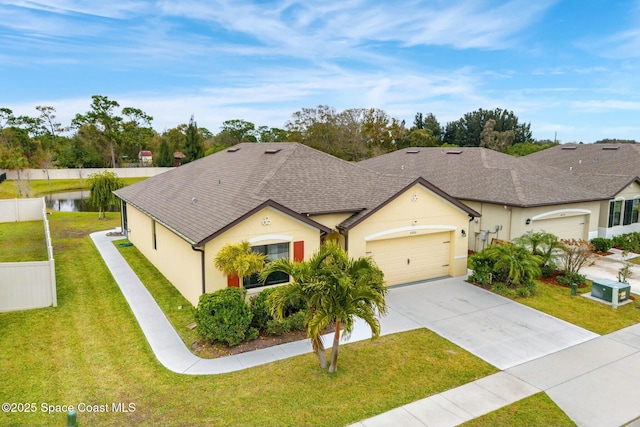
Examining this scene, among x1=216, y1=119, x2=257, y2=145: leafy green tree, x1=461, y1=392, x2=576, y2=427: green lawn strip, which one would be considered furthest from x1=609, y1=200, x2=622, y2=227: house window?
x1=216, y1=119, x2=257, y2=145: leafy green tree

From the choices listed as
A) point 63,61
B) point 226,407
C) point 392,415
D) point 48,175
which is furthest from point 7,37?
point 48,175

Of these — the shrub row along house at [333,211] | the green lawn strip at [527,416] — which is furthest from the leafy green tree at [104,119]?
the green lawn strip at [527,416]

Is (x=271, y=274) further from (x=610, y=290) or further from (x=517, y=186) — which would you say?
(x=517, y=186)

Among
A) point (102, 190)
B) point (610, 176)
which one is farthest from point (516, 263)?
point (102, 190)

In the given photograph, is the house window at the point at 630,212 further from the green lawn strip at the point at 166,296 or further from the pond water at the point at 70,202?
the pond water at the point at 70,202

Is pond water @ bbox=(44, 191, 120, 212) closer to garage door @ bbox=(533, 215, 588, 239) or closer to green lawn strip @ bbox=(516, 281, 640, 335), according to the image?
garage door @ bbox=(533, 215, 588, 239)
